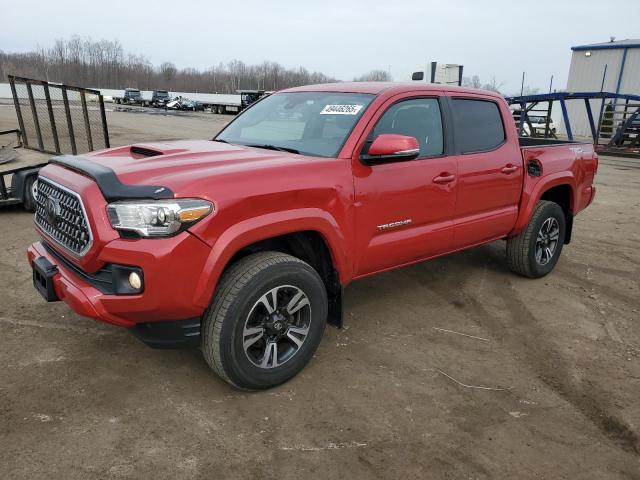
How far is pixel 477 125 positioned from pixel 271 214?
235 cm

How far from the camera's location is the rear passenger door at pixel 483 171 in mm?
4211

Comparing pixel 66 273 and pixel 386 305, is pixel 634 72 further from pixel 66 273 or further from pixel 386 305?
pixel 66 273

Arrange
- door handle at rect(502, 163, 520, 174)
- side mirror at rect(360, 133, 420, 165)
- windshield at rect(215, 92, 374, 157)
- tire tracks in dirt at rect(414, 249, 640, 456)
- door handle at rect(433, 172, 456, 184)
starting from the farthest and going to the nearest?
door handle at rect(502, 163, 520, 174)
door handle at rect(433, 172, 456, 184)
windshield at rect(215, 92, 374, 157)
side mirror at rect(360, 133, 420, 165)
tire tracks in dirt at rect(414, 249, 640, 456)

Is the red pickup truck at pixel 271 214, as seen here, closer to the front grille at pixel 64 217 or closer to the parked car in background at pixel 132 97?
the front grille at pixel 64 217

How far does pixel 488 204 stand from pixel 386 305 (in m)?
1.23

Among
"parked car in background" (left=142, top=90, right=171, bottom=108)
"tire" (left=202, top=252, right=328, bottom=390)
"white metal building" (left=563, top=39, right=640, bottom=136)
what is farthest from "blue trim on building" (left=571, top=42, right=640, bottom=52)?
"parked car in background" (left=142, top=90, right=171, bottom=108)

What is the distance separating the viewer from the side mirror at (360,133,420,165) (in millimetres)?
3262

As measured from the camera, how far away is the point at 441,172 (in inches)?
155

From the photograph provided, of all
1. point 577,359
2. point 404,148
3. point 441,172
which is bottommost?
point 577,359

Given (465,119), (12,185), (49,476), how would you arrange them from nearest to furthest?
(49,476)
(465,119)
(12,185)

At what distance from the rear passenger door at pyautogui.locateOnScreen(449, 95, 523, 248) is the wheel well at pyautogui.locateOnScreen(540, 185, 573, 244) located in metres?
0.93

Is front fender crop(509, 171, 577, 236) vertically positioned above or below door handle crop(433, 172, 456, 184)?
below

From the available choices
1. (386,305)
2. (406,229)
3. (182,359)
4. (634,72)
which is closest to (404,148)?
(406,229)

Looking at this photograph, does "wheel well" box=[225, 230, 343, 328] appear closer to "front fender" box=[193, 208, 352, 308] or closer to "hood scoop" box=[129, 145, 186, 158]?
"front fender" box=[193, 208, 352, 308]
